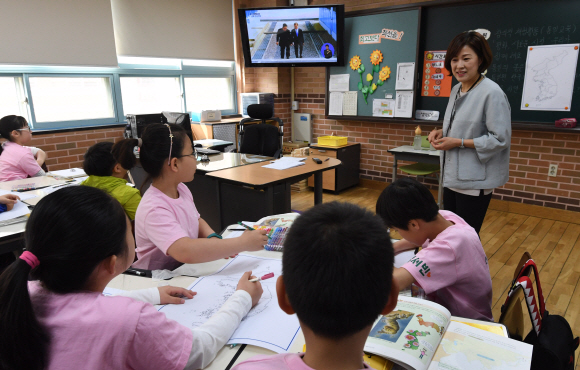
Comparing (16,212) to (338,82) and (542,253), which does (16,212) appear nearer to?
(542,253)

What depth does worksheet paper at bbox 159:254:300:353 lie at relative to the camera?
36.2 inches

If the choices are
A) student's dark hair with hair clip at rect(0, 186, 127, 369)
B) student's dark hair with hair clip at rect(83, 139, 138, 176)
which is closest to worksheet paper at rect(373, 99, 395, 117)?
student's dark hair with hair clip at rect(83, 139, 138, 176)

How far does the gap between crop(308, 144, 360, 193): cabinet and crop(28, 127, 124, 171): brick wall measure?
8.05 feet

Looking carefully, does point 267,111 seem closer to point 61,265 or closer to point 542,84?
point 542,84

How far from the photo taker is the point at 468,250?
117 centimetres

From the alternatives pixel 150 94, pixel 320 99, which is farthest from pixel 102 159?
pixel 320 99

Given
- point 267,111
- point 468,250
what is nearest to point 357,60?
point 267,111

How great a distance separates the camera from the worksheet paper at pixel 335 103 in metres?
4.76

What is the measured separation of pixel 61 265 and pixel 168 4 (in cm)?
453

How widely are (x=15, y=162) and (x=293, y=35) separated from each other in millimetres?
3214

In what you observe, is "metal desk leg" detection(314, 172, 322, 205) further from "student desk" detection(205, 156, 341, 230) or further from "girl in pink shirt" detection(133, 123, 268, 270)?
"girl in pink shirt" detection(133, 123, 268, 270)

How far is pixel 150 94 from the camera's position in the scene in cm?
466

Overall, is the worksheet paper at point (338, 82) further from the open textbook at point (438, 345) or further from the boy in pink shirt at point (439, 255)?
the open textbook at point (438, 345)

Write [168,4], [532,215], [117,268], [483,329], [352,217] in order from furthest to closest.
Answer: [168,4], [532,215], [483,329], [117,268], [352,217]
